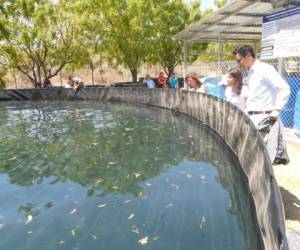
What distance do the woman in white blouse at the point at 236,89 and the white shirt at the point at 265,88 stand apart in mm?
1172

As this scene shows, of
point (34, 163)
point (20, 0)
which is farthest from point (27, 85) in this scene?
point (34, 163)

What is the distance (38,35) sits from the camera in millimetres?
26406

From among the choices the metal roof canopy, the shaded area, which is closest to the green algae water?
the shaded area

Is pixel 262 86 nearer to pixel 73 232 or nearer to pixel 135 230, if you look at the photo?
pixel 135 230

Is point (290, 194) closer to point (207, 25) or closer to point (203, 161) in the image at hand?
point (203, 161)

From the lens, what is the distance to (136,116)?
1355 cm

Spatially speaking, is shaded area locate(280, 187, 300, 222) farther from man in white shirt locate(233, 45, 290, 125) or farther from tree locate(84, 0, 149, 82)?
tree locate(84, 0, 149, 82)

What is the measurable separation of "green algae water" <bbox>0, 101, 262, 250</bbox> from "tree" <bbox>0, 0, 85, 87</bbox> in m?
18.6

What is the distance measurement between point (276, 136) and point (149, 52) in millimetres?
24422

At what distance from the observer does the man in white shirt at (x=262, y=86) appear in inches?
170

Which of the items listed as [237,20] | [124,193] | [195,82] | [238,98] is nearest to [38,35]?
[237,20]

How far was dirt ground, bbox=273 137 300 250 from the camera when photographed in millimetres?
2855

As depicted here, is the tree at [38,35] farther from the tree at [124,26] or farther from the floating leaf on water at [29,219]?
the floating leaf on water at [29,219]

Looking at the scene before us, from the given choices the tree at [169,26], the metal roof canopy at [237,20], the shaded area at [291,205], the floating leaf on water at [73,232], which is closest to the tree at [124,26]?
the tree at [169,26]
